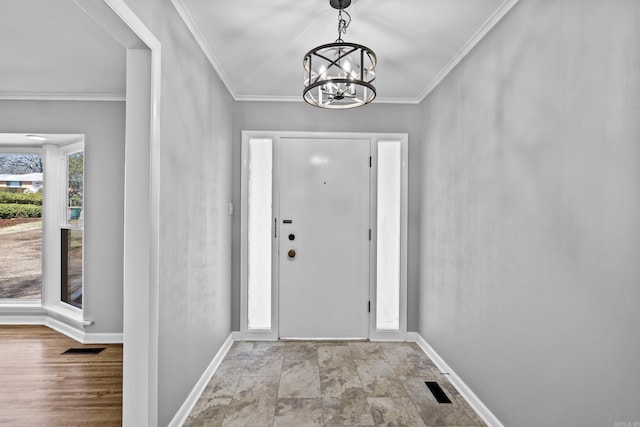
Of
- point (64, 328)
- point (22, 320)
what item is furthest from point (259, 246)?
point (22, 320)

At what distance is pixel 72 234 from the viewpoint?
371cm

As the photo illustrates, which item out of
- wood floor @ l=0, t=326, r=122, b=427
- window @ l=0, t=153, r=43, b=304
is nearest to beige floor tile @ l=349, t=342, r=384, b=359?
wood floor @ l=0, t=326, r=122, b=427

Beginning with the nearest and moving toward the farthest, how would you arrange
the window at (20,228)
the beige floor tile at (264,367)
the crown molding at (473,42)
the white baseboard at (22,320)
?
the crown molding at (473,42) → the beige floor tile at (264,367) → the white baseboard at (22,320) → the window at (20,228)

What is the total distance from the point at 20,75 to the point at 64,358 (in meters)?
2.49

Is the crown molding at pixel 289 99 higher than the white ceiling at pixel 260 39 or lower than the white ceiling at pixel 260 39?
lower

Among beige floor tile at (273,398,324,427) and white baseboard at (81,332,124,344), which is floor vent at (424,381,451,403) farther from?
white baseboard at (81,332,124,344)

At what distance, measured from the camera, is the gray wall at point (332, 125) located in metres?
3.43

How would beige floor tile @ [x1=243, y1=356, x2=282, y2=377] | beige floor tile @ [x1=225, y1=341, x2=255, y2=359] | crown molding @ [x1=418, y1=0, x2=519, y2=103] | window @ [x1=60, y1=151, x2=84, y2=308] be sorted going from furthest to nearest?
window @ [x1=60, y1=151, x2=84, y2=308]
beige floor tile @ [x1=225, y1=341, x2=255, y2=359]
beige floor tile @ [x1=243, y1=356, x2=282, y2=377]
crown molding @ [x1=418, y1=0, x2=519, y2=103]

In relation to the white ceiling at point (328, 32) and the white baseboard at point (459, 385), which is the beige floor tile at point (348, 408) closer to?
the white baseboard at point (459, 385)

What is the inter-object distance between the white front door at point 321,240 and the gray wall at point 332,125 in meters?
0.18

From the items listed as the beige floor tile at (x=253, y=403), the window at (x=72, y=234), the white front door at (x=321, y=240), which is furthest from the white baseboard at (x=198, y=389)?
the window at (x=72, y=234)

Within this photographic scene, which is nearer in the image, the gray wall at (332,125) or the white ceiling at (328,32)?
the white ceiling at (328,32)

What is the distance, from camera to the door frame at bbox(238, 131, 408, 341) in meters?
3.42

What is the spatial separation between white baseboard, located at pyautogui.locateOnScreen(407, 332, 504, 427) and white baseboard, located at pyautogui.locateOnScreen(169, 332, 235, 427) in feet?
5.95
